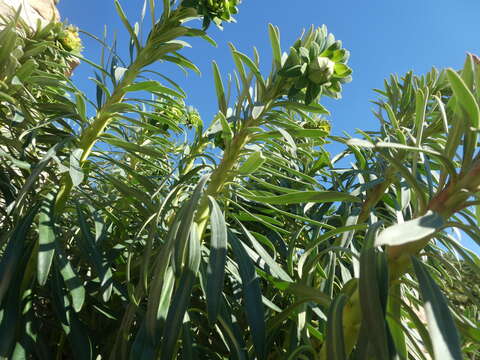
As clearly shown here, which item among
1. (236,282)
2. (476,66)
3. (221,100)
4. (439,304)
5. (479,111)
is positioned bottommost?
(439,304)

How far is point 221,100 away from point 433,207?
601 mm

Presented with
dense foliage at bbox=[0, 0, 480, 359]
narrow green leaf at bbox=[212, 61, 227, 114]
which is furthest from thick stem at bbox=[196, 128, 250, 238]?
narrow green leaf at bbox=[212, 61, 227, 114]

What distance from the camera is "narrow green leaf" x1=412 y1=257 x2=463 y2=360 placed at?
1.49 feet

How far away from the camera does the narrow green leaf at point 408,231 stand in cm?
43

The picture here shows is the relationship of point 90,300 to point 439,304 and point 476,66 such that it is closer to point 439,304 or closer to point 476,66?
point 439,304

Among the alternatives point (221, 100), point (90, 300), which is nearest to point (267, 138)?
point (221, 100)

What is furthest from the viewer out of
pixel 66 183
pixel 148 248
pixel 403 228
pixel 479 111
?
pixel 66 183

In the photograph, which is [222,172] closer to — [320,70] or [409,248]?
[320,70]

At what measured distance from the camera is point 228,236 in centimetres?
87

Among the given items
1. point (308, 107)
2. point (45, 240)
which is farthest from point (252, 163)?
point (45, 240)

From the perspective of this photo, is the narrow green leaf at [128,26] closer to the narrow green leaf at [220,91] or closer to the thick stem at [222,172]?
the narrow green leaf at [220,91]

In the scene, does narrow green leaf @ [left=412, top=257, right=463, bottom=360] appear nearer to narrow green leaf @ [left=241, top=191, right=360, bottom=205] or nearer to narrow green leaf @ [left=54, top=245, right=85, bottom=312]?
narrow green leaf @ [left=241, top=191, right=360, bottom=205]

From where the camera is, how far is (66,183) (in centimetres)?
99

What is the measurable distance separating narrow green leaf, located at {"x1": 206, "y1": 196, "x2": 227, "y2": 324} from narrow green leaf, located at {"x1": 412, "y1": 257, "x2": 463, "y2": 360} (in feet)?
1.02
